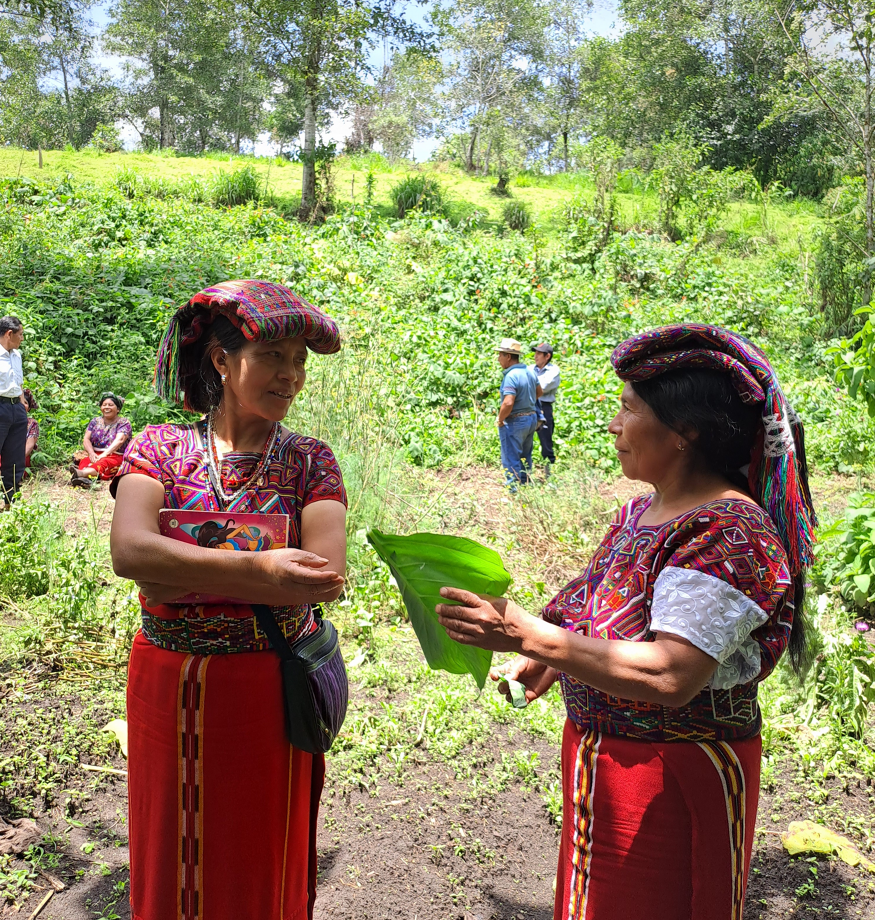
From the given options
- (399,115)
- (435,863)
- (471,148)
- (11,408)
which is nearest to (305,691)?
(435,863)

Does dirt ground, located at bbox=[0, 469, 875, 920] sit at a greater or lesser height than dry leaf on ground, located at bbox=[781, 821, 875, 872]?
lesser

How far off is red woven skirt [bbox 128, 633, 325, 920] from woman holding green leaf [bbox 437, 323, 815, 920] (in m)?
0.47

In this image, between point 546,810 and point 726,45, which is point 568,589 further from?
point 726,45

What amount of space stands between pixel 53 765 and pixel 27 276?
9318 mm

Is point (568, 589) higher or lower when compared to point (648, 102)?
lower

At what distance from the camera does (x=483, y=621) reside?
1380 mm

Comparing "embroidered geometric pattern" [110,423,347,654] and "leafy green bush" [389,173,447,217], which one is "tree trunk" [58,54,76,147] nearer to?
"leafy green bush" [389,173,447,217]

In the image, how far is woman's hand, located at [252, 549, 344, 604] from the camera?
1.40 metres

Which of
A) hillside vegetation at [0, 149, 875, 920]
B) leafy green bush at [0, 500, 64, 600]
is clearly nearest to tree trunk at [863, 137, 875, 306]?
hillside vegetation at [0, 149, 875, 920]

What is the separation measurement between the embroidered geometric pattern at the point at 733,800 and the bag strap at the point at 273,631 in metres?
0.80

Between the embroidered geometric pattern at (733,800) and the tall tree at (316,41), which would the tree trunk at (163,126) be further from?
the embroidered geometric pattern at (733,800)

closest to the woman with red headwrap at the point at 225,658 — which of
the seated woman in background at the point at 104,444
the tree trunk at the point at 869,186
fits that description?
the seated woman in background at the point at 104,444

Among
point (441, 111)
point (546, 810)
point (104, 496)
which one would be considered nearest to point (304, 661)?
point (546, 810)

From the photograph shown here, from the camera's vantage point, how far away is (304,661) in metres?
1.61
